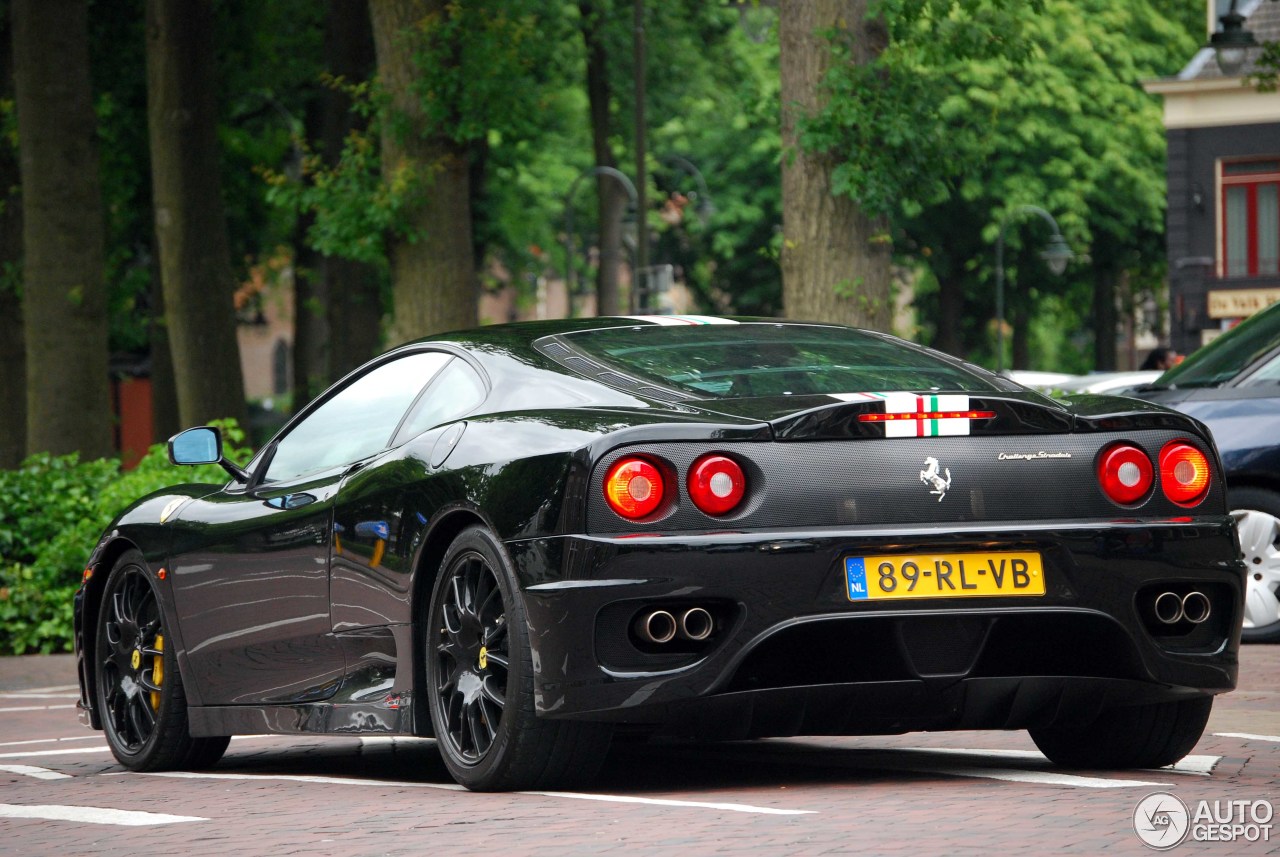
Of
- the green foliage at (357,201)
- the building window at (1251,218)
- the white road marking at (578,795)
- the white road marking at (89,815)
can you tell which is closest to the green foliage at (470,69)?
the green foliage at (357,201)

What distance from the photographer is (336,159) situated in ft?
82.2

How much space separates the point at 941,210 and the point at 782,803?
42.8m

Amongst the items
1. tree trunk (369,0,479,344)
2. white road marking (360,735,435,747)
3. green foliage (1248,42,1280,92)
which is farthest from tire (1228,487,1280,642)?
tree trunk (369,0,479,344)

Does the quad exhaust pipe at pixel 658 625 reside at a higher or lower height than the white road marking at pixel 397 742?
higher

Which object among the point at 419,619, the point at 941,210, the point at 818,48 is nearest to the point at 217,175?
the point at 818,48

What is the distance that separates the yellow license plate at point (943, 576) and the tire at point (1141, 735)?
78 centimetres

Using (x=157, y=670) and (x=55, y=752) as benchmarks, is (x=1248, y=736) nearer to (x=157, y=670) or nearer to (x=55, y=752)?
(x=157, y=670)

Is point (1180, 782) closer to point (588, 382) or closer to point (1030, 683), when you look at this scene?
point (1030, 683)

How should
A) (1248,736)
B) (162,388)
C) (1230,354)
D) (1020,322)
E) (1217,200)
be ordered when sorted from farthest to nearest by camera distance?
(1020,322) → (1217,200) → (162,388) → (1230,354) → (1248,736)

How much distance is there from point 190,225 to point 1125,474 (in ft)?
47.8

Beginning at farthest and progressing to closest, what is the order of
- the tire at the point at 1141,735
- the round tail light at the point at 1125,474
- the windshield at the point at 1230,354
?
the windshield at the point at 1230,354
the tire at the point at 1141,735
the round tail light at the point at 1125,474

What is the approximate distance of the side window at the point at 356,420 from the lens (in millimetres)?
6828

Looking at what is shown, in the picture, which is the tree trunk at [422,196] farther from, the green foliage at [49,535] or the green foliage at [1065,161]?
the green foliage at [1065,161]

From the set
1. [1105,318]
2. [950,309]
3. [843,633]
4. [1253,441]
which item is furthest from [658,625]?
[1105,318]
